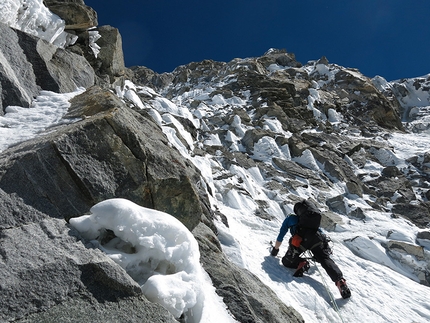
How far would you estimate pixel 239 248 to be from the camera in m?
7.02

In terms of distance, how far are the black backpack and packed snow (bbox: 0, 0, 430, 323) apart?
2.78 feet

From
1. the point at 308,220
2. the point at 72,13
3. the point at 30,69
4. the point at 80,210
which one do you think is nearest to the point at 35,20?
the point at 72,13

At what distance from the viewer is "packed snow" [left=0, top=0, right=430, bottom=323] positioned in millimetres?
3500

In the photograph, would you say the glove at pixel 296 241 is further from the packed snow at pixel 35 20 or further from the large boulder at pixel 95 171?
the packed snow at pixel 35 20

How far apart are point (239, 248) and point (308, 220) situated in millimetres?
1687

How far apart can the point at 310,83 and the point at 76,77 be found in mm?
33489

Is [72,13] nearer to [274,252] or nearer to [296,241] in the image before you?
[274,252]

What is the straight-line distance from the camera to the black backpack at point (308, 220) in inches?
269

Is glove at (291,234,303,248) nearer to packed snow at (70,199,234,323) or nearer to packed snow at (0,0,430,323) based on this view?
packed snow at (0,0,430,323)

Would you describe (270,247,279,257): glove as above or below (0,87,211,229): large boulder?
below

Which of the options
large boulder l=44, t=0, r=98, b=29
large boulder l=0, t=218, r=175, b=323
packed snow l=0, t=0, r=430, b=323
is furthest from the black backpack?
large boulder l=44, t=0, r=98, b=29

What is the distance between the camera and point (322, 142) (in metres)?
22.3

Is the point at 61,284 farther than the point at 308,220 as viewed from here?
No

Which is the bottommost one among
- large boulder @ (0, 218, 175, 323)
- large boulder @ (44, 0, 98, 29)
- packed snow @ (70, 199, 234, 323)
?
large boulder @ (0, 218, 175, 323)
